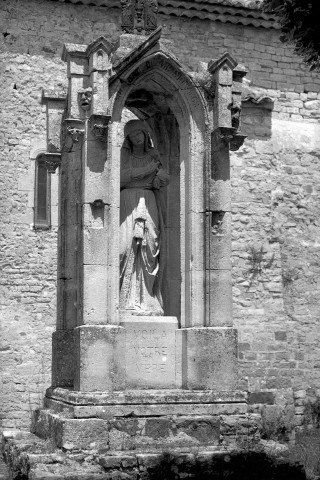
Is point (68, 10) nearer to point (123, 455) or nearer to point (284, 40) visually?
point (284, 40)

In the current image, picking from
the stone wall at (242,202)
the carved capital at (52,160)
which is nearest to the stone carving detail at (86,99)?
A: the carved capital at (52,160)

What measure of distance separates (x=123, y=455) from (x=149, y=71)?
3.53 meters

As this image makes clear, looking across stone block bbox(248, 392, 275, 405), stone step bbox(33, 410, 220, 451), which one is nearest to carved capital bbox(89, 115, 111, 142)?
stone step bbox(33, 410, 220, 451)

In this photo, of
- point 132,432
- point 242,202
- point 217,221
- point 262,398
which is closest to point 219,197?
point 217,221

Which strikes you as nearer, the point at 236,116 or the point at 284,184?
the point at 236,116

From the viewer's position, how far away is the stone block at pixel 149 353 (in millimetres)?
7559

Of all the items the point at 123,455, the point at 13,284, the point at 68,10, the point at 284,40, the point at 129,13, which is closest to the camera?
the point at 123,455

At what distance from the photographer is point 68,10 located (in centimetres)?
1497

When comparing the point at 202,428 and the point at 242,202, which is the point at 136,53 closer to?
the point at 202,428

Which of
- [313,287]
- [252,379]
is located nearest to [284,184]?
[313,287]

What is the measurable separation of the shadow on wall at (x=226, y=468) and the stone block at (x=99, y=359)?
2.99 feet

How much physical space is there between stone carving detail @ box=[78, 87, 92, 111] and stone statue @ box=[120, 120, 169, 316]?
643mm

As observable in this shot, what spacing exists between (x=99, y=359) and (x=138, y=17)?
131 inches

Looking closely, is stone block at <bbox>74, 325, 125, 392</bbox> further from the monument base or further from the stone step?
the stone step
